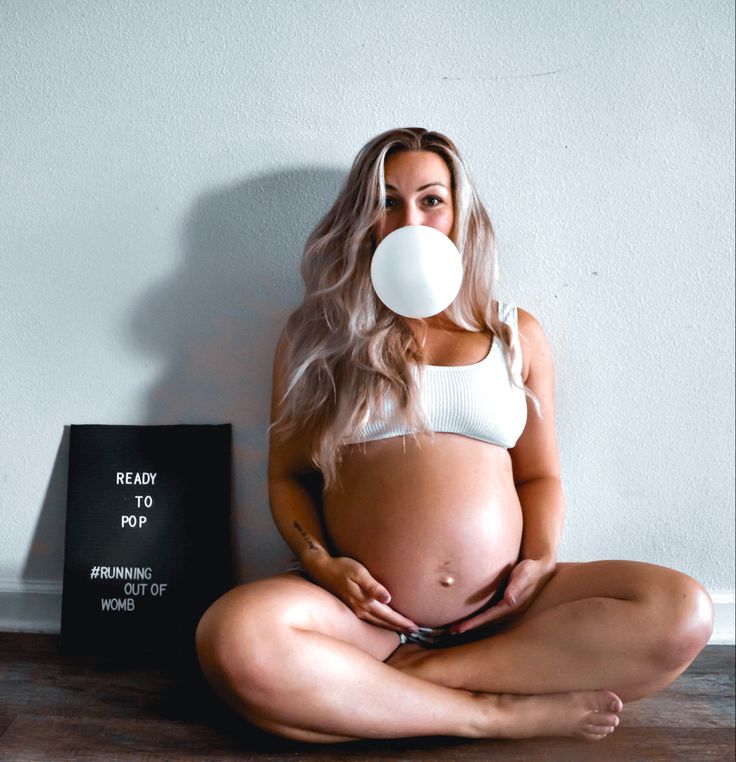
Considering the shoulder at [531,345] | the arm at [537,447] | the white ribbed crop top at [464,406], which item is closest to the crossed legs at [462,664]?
the arm at [537,447]

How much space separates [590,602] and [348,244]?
25.5 inches

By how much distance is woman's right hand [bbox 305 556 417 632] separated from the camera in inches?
41.1

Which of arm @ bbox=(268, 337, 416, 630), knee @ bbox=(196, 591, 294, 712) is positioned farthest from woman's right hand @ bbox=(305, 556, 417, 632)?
knee @ bbox=(196, 591, 294, 712)

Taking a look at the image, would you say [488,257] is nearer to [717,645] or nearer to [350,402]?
[350,402]

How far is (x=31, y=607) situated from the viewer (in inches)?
53.6

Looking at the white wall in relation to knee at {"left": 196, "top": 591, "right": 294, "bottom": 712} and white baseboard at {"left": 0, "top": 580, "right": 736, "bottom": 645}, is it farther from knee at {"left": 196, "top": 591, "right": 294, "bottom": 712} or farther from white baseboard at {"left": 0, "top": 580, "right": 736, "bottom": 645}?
knee at {"left": 196, "top": 591, "right": 294, "bottom": 712}

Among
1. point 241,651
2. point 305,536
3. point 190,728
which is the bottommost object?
point 190,728

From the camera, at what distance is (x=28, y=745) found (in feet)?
3.23

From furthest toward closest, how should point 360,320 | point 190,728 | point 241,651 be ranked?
point 360,320, point 190,728, point 241,651

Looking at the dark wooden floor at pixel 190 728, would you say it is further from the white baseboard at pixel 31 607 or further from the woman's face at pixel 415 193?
the woman's face at pixel 415 193

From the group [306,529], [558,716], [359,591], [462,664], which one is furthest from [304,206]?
[558,716]

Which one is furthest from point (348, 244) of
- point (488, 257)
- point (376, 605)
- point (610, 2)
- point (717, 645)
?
point (717, 645)

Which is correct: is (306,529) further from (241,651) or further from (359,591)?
(241,651)

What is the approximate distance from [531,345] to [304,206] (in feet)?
1.59
